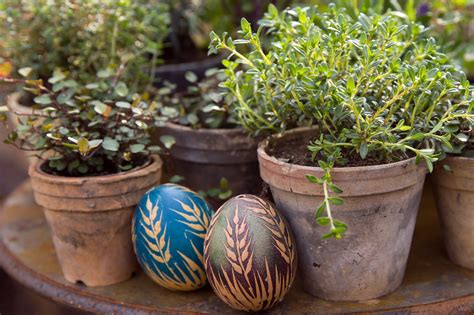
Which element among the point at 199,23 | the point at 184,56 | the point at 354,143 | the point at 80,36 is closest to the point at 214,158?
the point at 354,143

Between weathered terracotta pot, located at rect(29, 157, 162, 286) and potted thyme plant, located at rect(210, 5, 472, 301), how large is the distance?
299 mm

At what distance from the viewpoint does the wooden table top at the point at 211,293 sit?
3.99 feet

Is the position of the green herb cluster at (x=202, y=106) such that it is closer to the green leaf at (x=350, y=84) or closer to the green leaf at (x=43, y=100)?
the green leaf at (x=43, y=100)

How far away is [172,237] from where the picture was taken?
1247 millimetres

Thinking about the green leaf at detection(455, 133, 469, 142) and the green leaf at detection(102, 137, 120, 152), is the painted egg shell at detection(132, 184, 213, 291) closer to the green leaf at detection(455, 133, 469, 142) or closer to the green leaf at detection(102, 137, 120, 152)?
the green leaf at detection(102, 137, 120, 152)

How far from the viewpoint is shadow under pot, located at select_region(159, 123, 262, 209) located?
1.54m

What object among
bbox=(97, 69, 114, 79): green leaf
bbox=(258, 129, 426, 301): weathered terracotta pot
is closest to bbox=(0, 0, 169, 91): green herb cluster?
bbox=(97, 69, 114, 79): green leaf

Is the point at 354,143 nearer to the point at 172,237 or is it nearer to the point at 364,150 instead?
the point at 364,150

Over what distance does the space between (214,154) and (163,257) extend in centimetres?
38

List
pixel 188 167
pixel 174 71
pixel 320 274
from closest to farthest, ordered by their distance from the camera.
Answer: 1. pixel 320 274
2. pixel 188 167
3. pixel 174 71

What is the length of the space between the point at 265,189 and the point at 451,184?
1.25ft

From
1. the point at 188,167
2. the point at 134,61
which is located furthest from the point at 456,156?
the point at 134,61

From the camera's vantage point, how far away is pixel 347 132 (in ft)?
3.84

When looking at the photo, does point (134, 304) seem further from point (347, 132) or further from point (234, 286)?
point (347, 132)
